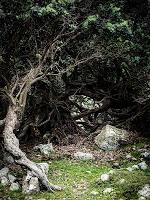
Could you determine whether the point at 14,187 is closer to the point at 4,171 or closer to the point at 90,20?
the point at 4,171

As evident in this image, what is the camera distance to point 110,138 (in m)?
14.2

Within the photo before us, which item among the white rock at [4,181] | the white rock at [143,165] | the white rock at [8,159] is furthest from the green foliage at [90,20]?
the white rock at [4,181]

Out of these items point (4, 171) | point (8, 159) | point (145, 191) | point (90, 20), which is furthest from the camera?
point (90, 20)

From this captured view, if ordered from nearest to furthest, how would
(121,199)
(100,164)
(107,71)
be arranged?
(121,199)
(100,164)
(107,71)

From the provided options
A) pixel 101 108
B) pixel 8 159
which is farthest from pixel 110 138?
pixel 8 159

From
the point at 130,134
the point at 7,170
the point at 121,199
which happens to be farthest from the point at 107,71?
the point at 121,199

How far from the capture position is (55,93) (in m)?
15.8

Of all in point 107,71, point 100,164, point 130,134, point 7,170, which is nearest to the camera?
point 7,170

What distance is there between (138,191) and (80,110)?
26.6 feet

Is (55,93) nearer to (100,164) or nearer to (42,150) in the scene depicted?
(42,150)

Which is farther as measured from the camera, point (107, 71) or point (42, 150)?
point (107, 71)

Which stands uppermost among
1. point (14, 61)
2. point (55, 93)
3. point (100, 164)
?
point (14, 61)

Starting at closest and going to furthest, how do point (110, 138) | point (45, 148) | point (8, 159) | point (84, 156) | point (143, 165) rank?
1. point (143, 165)
2. point (8, 159)
3. point (84, 156)
4. point (45, 148)
5. point (110, 138)

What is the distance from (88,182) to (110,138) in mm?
3787
